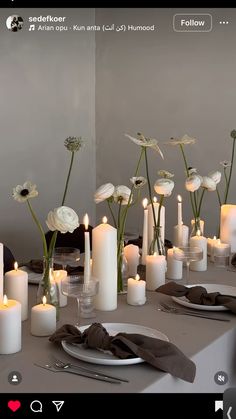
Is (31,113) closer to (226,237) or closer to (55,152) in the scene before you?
(55,152)

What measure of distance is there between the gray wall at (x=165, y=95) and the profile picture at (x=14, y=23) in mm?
588

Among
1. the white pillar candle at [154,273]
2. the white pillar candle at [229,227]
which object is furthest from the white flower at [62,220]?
the white pillar candle at [229,227]

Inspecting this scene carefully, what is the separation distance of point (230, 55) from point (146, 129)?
0.67m

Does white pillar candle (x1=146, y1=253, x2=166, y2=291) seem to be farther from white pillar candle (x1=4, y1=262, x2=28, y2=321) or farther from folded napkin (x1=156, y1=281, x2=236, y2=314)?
white pillar candle (x1=4, y1=262, x2=28, y2=321)

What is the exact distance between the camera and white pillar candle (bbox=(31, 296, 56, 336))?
1416 mm

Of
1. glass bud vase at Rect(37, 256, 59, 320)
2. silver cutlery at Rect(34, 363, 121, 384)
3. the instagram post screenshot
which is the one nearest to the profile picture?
the instagram post screenshot

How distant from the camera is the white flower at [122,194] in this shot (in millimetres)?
1824

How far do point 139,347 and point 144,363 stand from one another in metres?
0.03

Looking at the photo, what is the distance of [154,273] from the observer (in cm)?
186

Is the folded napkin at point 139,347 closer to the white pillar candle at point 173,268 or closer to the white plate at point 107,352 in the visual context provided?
the white plate at point 107,352
